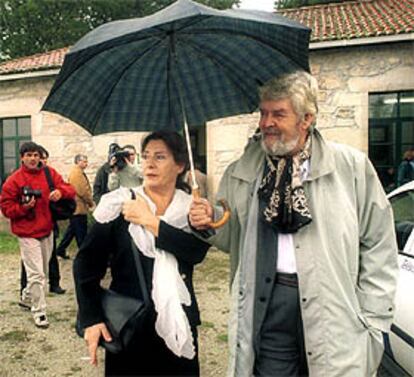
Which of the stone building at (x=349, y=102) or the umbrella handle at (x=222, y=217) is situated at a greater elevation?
the stone building at (x=349, y=102)

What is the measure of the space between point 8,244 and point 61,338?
6.70 metres

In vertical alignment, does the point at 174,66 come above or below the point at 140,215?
above

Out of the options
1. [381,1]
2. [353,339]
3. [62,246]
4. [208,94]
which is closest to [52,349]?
[208,94]

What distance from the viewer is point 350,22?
12.1 meters

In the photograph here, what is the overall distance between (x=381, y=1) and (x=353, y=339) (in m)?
16.3

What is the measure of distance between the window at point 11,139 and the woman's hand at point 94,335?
11768 millimetres

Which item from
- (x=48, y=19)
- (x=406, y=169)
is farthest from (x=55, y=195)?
(x=48, y=19)

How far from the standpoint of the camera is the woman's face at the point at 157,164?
2.38 meters

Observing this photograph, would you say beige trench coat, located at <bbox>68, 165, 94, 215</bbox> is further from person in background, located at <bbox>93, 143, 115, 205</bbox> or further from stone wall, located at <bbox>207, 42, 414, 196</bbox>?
stone wall, located at <bbox>207, 42, 414, 196</bbox>

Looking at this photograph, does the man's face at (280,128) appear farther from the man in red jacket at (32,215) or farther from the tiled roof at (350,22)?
the tiled roof at (350,22)

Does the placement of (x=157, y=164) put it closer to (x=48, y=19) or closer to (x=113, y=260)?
(x=113, y=260)

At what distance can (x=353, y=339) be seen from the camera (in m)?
1.98

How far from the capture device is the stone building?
9.81 meters

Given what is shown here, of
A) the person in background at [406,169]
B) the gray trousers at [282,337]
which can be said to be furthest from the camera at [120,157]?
the person in background at [406,169]
